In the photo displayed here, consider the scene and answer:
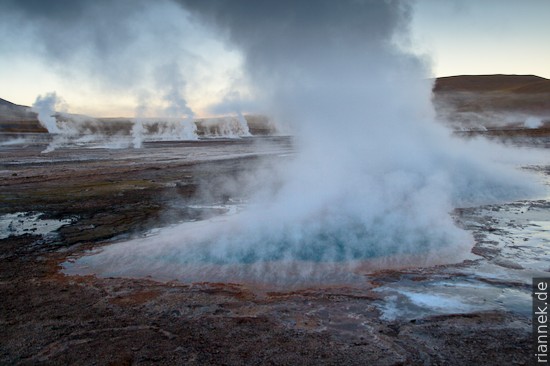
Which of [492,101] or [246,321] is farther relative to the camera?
[492,101]

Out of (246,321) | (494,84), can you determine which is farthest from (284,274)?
A: (494,84)

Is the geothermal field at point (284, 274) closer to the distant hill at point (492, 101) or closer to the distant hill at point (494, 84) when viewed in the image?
the distant hill at point (492, 101)

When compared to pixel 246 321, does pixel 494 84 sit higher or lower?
higher

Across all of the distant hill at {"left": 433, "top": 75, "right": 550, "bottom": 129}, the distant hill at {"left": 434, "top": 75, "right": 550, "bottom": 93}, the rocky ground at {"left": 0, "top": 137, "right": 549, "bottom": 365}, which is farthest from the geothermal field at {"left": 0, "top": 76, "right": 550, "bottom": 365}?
the distant hill at {"left": 434, "top": 75, "right": 550, "bottom": 93}

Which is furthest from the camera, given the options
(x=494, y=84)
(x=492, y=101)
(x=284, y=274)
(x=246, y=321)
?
(x=494, y=84)

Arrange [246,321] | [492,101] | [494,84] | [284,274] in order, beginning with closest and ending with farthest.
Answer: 1. [246,321]
2. [284,274]
3. [492,101]
4. [494,84]

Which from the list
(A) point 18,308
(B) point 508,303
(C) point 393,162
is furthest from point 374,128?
(A) point 18,308

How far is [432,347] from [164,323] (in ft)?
9.66

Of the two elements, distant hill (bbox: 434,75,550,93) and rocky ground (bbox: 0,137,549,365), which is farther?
distant hill (bbox: 434,75,550,93)

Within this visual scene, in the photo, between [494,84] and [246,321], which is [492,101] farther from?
[246,321]

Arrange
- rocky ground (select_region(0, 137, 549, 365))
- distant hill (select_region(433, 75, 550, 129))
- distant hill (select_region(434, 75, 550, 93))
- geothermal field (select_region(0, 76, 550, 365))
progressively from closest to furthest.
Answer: rocky ground (select_region(0, 137, 549, 365)), geothermal field (select_region(0, 76, 550, 365)), distant hill (select_region(433, 75, 550, 129)), distant hill (select_region(434, 75, 550, 93))

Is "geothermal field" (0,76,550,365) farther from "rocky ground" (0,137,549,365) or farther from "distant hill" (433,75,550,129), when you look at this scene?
"distant hill" (433,75,550,129)

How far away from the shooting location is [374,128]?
520 inches

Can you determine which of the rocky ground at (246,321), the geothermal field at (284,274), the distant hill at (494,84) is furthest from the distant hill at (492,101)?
the rocky ground at (246,321)
